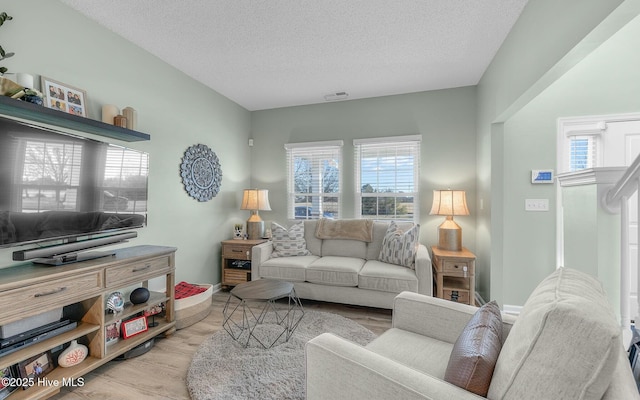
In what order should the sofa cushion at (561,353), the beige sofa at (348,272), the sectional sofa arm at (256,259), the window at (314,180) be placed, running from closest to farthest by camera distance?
the sofa cushion at (561,353), the beige sofa at (348,272), the sectional sofa arm at (256,259), the window at (314,180)

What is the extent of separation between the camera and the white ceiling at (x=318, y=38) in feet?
6.72

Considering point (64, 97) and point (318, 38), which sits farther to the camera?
point (318, 38)

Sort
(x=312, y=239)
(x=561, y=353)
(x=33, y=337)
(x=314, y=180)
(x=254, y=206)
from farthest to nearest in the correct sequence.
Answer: (x=314, y=180), (x=254, y=206), (x=312, y=239), (x=33, y=337), (x=561, y=353)

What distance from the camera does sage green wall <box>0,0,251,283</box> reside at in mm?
1884

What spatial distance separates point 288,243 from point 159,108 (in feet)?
6.85

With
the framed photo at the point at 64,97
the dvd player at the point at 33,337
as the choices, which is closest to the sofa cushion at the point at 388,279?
the dvd player at the point at 33,337

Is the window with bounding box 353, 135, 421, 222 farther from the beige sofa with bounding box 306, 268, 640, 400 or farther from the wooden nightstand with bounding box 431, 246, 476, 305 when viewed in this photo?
the beige sofa with bounding box 306, 268, 640, 400

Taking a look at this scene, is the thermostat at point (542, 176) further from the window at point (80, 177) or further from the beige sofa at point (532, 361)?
the window at point (80, 177)

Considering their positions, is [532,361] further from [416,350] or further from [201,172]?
[201,172]

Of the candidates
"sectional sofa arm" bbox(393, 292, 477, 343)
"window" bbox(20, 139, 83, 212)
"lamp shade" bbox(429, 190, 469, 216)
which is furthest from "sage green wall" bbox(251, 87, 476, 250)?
"window" bbox(20, 139, 83, 212)

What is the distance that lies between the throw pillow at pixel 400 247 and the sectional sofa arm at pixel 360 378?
2015 mm

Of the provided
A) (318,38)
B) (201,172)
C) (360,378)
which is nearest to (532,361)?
(360,378)

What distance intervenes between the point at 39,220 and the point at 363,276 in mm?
2587

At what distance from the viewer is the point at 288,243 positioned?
3.44 meters
